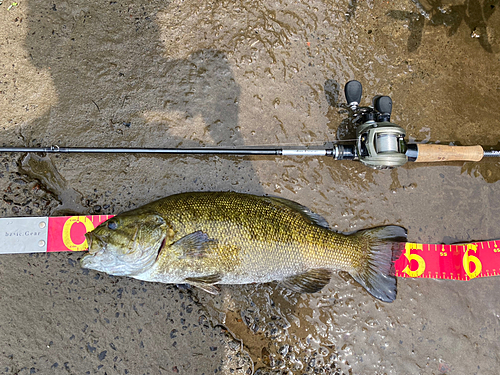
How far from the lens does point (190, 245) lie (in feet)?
7.74

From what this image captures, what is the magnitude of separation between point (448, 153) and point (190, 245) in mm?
2468

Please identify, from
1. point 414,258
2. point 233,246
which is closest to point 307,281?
point 233,246

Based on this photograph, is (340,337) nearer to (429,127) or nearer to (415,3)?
(429,127)

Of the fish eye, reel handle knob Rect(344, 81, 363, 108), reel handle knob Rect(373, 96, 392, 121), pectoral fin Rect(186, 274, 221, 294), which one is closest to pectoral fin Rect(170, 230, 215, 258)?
pectoral fin Rect(186, 274, 221, 294)

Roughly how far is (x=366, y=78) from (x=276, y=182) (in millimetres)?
1416

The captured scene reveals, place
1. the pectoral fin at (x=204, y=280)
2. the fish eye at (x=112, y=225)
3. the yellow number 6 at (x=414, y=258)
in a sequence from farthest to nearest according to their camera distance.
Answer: the yellow number 6 at (x=414, y=258) → the pectoral fin at (x=204, y=280) → the fish eye at (x=112, y=225)

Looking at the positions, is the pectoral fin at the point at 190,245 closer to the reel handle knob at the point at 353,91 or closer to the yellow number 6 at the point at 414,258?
the reel handle knob at the point at 353,91

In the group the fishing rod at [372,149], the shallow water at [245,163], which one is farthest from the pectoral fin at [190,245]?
the fishing rod at [372,149]

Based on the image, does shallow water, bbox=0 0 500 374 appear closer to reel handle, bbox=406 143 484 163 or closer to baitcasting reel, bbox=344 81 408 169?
reel handle, bbox=406 143 484 163

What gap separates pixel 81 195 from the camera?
9.45ft

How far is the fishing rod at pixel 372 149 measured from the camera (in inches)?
98.5

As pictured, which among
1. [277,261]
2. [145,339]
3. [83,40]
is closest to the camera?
[277,261]

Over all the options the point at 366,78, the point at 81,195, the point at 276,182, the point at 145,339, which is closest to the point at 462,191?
the point at 366,78

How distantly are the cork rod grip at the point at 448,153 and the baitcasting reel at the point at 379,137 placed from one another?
9.0 inches
